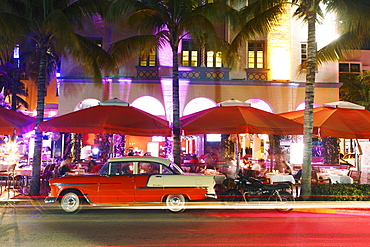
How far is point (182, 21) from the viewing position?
1477cm

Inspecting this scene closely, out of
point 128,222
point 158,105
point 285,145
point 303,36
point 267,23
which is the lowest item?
point 128,222

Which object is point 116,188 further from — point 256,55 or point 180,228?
point 256,55

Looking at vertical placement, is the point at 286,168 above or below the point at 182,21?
below

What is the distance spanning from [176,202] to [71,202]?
10.2ft

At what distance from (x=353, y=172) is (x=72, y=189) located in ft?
38.9

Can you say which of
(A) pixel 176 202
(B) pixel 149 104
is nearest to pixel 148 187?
(A) pixel 176 202

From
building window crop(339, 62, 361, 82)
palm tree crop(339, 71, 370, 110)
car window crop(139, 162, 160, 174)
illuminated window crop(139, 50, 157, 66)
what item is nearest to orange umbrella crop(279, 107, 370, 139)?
car window crop(139, 162, 160, 174)

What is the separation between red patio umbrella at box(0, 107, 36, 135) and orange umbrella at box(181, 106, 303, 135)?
6.51 m

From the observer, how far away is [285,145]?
851 inches

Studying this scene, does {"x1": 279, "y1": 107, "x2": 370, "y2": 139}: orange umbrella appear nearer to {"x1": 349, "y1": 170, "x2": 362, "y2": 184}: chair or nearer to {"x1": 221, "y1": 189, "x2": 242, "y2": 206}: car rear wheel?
{"x1": 349, "y1": 170, "x2": 362, "y2": 184}: chair

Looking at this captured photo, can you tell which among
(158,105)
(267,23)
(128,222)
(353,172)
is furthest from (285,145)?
(128,222)

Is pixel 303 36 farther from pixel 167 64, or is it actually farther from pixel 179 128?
pixel 179 128

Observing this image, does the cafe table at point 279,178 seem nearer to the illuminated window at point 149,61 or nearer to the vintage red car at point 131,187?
the vintage red car at point 131,187

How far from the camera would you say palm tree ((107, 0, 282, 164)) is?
526 inches
